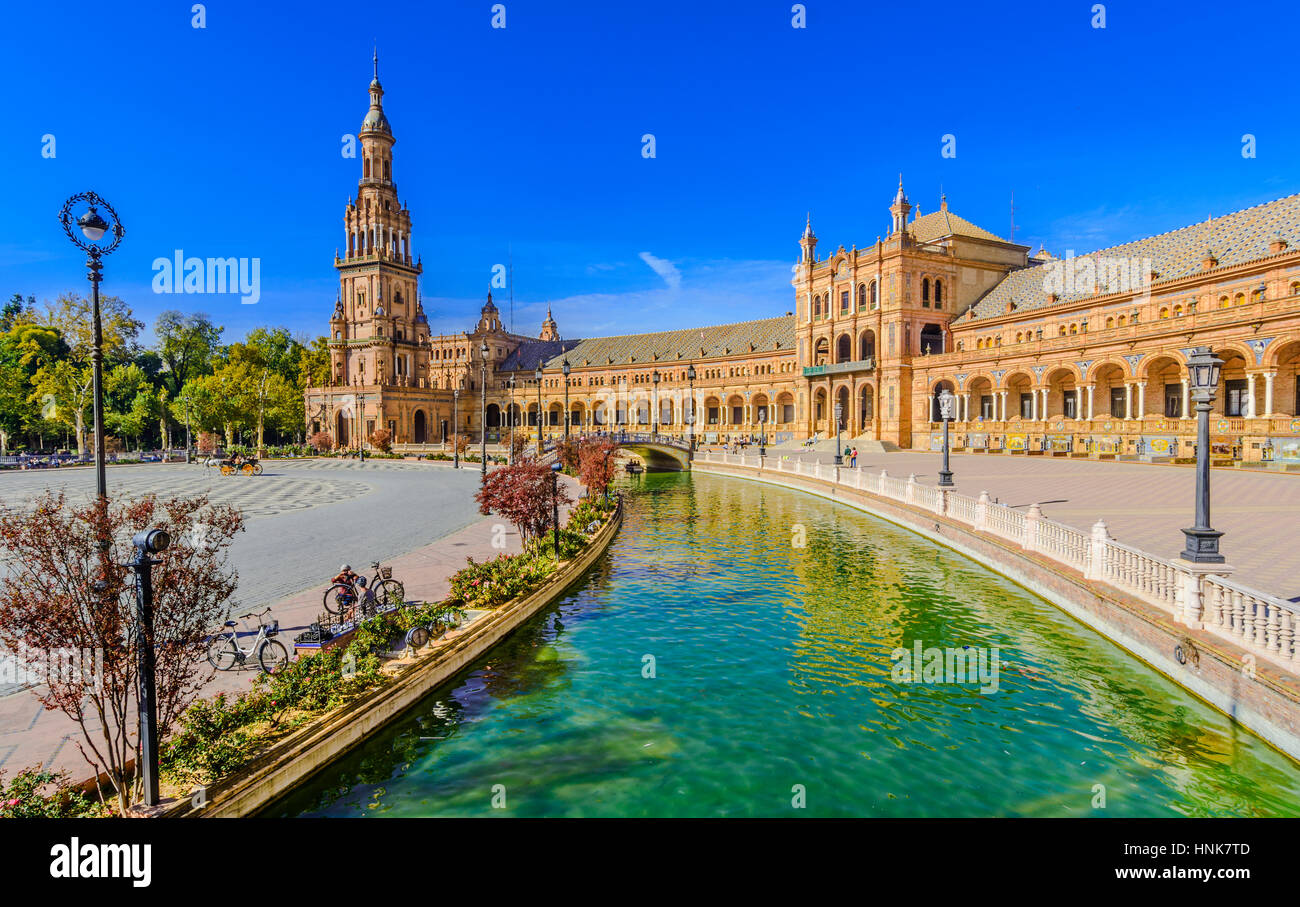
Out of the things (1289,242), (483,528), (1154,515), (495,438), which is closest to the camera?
(1154,515)

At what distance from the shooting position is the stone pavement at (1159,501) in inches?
523

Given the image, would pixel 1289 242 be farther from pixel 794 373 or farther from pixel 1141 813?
pixel 1141 813

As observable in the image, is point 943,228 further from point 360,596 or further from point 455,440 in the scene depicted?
point 360,596

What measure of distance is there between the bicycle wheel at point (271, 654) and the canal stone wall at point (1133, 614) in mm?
11721

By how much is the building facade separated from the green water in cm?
2012

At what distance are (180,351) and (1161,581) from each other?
108003 mm

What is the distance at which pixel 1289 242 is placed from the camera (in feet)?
125

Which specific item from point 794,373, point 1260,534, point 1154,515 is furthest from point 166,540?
point 794,373

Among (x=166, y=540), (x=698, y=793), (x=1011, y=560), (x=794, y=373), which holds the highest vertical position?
(x=794, y=373)

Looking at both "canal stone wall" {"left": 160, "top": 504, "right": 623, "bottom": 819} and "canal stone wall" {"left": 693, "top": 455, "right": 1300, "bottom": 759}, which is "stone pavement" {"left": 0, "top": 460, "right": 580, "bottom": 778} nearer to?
"canal stone wall" {"left": 160, "top": 504, "right": 623, "bottom": 819}

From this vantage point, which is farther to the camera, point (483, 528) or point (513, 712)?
point (483, 528)

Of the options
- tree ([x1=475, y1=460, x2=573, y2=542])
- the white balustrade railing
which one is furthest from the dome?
the white balustrade railing

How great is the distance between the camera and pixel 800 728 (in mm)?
8906

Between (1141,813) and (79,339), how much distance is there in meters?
83.9
